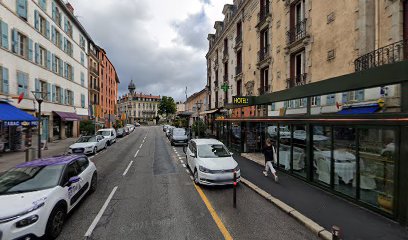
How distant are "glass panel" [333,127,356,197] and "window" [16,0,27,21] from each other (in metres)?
24.5

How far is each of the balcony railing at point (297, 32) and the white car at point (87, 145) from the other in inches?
642

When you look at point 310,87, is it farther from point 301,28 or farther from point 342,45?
point 301,28

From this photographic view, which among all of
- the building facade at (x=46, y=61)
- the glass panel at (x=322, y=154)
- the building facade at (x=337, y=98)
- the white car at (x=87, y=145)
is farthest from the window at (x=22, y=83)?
the glass panel at (x=322, y=154)

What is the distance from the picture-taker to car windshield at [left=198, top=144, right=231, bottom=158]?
8.91 m

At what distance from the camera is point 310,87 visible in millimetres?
8188

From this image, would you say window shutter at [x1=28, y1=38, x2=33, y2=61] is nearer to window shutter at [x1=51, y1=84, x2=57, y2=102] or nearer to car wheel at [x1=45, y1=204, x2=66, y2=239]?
window shutter at [x1=51, y1=84, x2=57, y2=102]

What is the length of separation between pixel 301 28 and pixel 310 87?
6599 mm

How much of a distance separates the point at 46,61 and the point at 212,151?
22.9m

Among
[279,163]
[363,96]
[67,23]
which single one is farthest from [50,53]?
[363,96]

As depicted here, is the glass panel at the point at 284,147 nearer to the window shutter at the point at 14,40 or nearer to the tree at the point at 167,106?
the window shutter at the point at 14,40

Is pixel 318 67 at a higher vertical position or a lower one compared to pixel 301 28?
lower

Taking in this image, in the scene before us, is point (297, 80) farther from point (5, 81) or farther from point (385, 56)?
point (5, 81)

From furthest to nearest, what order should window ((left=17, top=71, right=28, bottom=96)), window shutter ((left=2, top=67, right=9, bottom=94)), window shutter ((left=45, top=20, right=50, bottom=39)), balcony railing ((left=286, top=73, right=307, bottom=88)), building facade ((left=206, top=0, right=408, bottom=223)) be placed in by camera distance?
window shutter ((left=45, top=20, right=50, bottom=39)) → window ((left=17, top=71, right=28, bottom=96)) → window shutter ((left=2, top=67, right=9, bottom=94)) → balcony railing ((left=286, top=73, right=307, bottom=88)) → building facade ((left=206, top=0, right=408, bottom=223))

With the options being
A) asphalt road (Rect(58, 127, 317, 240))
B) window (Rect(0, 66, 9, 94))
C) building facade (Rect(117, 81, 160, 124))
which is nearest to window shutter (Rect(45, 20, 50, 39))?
window (Rect(0, 66, 9, 94))
